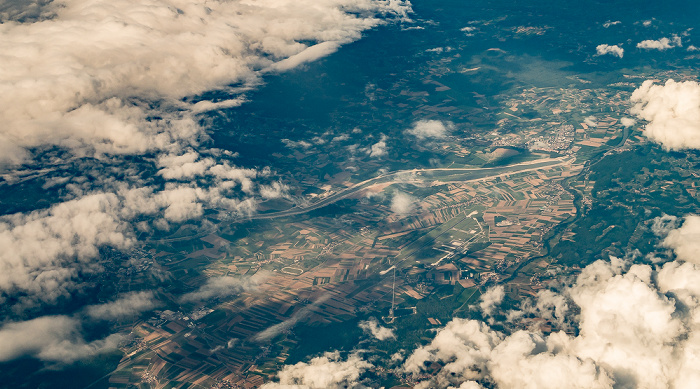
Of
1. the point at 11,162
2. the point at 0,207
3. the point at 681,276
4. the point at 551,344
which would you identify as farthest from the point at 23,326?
the point at 681,276

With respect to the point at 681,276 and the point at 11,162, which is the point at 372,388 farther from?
the point at 11,162

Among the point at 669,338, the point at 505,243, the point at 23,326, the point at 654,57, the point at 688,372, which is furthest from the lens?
the point at 654,57

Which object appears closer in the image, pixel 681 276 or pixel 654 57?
pixel 681 276

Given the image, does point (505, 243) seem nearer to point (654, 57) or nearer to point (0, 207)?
point (0, 207)

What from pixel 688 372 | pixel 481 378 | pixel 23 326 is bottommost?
pixel 23 326

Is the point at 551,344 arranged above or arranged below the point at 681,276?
below

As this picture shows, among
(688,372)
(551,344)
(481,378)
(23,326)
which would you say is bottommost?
(23,326)

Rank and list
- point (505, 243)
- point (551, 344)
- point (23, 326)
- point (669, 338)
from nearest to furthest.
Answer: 1. point (669, 338)
2. point (551, 344)
3. point (23, 326)
4. point (505, 243)

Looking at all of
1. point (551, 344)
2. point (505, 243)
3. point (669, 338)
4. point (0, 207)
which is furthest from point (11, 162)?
point (669, 338)

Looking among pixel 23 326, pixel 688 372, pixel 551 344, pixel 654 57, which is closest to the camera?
pixel 688 372
